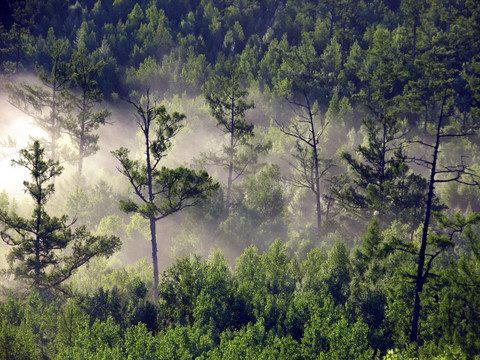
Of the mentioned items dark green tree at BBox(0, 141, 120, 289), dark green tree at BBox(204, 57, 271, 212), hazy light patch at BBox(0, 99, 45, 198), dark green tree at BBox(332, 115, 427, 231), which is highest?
hazy light patch at BBox(0, 99, 45, 198)

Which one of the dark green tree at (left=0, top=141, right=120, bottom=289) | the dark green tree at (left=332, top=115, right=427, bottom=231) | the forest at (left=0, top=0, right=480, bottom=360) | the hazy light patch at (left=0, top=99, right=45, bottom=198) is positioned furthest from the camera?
the hazy light patch at (left=0, top=99, right=45, bottom=198)

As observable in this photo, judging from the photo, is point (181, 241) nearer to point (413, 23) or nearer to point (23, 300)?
point (23, 300)

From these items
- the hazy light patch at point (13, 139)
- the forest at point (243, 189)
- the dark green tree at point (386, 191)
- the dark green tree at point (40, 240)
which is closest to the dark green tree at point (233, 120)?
the forest at point (243, 189)

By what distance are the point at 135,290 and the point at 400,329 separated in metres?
11.1

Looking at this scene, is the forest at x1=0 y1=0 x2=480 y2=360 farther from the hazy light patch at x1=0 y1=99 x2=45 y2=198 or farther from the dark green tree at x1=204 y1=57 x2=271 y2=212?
the hazy light patch at x1=0 y1=99 x2=45 y2=198

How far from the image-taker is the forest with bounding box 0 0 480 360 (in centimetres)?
1825

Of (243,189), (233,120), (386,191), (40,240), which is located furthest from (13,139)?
(386,191)

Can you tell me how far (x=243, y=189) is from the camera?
123 ft

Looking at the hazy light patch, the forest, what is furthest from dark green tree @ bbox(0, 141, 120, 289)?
the hazy light patch

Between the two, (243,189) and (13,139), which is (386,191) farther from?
(13,139)

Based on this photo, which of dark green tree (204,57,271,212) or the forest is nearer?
the forest

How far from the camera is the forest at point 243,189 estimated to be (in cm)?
1825

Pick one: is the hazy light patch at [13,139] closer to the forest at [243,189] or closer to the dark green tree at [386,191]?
the forest at [243,189]

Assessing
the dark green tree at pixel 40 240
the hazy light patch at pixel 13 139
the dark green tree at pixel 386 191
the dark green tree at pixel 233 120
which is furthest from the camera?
the hazy light patch at pixel 13 139
